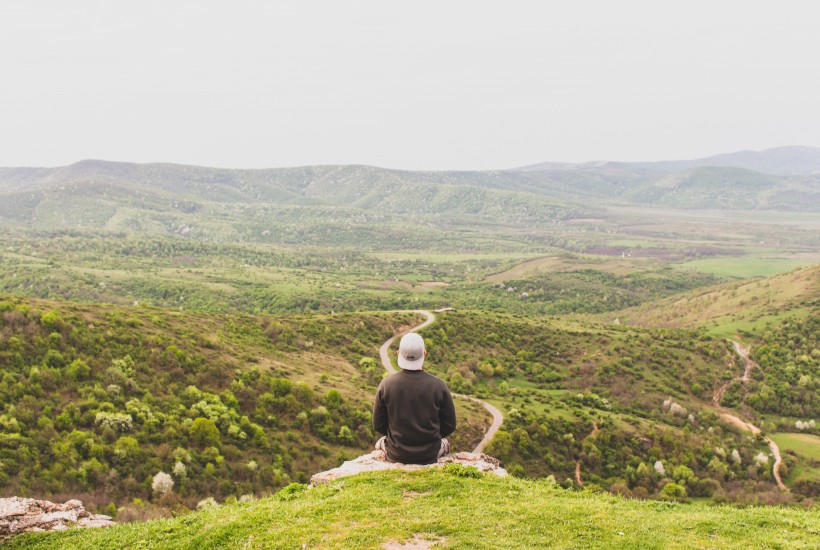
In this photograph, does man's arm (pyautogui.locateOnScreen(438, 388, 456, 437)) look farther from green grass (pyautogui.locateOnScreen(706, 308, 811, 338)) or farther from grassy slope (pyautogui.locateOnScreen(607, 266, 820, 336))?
grassy slope (pyautogui.locateOnScreen(607, 266, 820, 336))

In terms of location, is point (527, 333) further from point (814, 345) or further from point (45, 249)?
point (45, 249)

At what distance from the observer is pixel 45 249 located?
195875mm

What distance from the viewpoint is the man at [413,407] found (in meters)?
12.8

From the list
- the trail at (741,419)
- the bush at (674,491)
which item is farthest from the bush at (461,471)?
the trail at (741,419)

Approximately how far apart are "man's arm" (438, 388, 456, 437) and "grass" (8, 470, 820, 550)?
2115 millimetres

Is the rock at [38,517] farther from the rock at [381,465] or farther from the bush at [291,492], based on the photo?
the rock at [381,465]

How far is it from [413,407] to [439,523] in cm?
302

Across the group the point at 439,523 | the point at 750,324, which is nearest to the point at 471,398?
the point at 439,523

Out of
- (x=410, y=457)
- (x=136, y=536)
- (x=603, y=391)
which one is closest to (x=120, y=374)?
(x=136, y=536)

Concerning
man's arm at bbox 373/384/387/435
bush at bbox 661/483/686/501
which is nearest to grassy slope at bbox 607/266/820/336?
bush at bbox 661/483/686/501

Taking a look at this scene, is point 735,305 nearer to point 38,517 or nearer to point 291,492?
point 291,492

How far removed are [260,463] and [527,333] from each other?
6860 centimetres

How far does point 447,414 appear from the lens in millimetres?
13516

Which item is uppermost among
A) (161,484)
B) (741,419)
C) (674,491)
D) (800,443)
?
(161,484)
